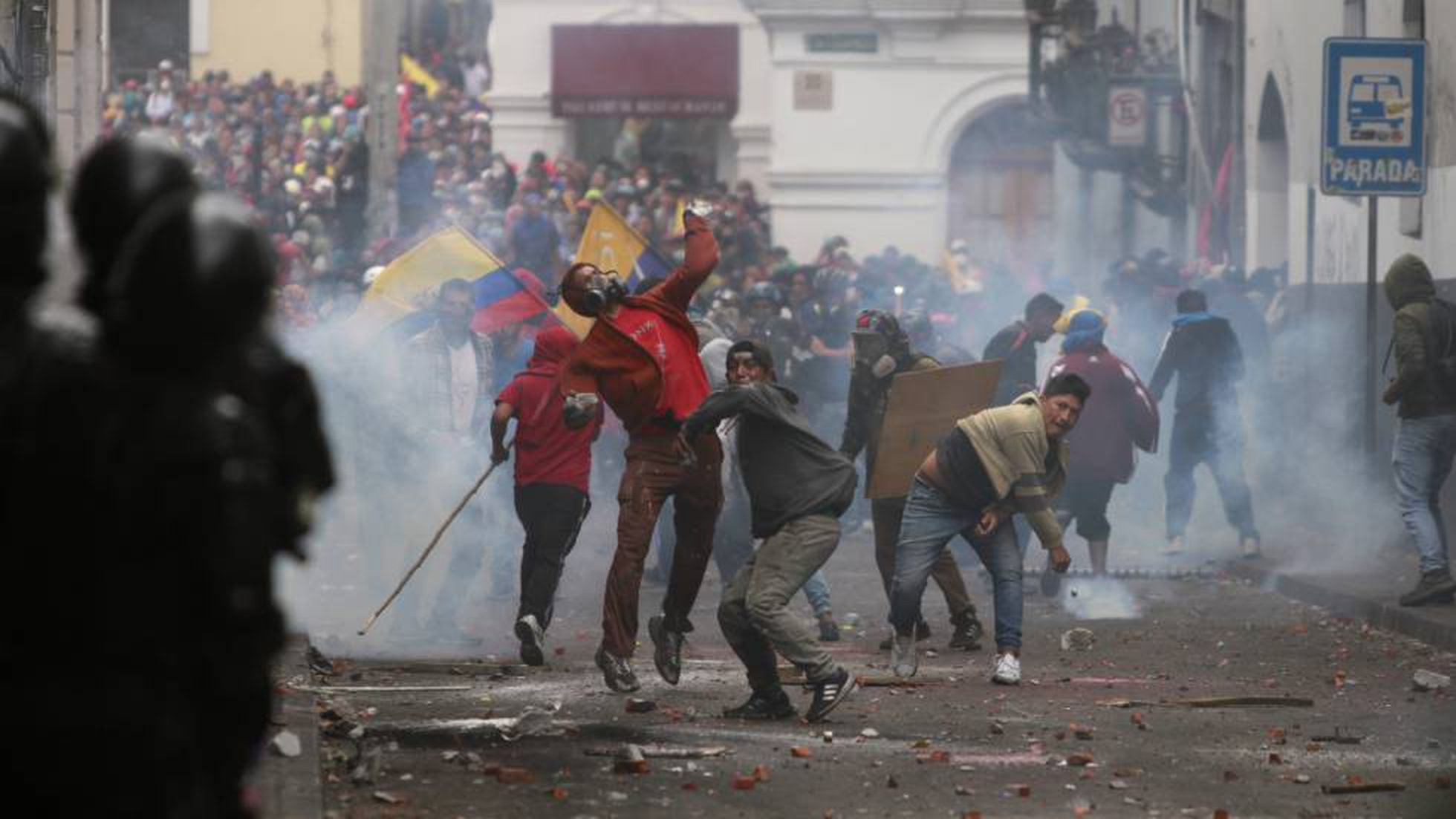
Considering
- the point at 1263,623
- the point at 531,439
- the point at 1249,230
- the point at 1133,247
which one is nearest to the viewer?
the point at 531,439

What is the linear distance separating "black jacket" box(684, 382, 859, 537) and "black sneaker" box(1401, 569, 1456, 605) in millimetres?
4524

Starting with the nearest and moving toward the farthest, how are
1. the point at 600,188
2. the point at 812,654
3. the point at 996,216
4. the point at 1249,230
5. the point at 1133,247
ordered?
1. the point at 812,654
2. the point at 1249,230
3. the point at 600,188
4. the point at 1133,247
5. the point at 996,216

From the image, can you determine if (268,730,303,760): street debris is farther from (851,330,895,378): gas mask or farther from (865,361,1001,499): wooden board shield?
(851,330,895,378): gas mask

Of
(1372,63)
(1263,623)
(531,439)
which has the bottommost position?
(1263,623)

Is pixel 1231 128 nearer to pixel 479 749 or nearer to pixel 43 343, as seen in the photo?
pixel 479 749

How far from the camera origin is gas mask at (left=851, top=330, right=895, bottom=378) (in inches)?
557

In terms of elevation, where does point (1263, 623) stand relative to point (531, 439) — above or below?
below

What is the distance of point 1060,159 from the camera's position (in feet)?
133

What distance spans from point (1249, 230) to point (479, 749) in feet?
61.4

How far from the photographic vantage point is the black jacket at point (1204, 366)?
712 inches

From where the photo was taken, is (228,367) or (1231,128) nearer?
(228,367)

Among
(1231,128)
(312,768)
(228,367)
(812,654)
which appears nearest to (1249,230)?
(1231,128)

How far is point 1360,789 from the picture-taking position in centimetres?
873

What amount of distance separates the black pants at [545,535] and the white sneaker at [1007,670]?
76.8 inches
